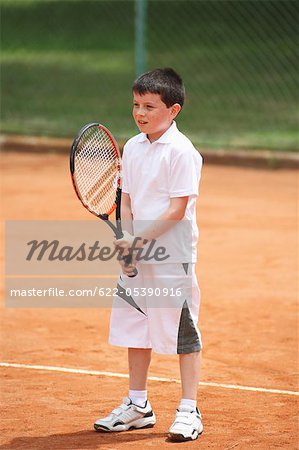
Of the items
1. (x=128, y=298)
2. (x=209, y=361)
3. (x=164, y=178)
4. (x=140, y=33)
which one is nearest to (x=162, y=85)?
(x=164, y=178)

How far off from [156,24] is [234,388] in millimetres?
14568

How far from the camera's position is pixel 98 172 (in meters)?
4.99

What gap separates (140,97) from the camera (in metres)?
4.78

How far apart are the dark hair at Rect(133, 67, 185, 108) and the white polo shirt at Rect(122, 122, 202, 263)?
Result: 5.2 inches

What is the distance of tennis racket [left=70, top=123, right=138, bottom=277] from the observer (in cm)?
485

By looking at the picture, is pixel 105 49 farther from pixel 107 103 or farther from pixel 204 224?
pixel 204 224

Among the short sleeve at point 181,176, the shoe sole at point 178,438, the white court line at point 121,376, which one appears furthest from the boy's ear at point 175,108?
the white court line at point 121,376

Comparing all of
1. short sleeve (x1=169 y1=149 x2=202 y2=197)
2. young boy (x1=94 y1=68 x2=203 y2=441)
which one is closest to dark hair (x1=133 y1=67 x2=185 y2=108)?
young boy (x1=94 y1=68 x2=203 y2=441)

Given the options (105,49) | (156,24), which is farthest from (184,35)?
(105,49)

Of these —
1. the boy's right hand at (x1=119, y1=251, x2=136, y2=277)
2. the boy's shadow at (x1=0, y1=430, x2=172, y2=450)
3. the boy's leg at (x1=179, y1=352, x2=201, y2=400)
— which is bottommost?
the boy's shadow at (x1=0, y1=430, x2=172, y2=450)

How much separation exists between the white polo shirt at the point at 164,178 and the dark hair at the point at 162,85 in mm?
131

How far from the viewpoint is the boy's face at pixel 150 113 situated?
4.77 meters
